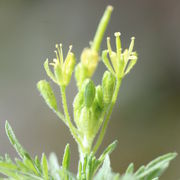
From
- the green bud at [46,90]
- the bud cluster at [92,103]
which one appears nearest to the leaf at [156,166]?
the bud cluster at [92,103]

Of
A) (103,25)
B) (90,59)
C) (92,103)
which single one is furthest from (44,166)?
(103,25)

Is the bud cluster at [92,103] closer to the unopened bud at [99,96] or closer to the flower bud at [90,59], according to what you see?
the unopened bud at [99,96]

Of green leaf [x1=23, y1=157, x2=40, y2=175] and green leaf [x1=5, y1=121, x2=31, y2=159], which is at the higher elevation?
green leaf [x1=5, y1=121, x2=31, y2=159]

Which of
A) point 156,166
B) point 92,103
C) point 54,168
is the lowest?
point 156,166

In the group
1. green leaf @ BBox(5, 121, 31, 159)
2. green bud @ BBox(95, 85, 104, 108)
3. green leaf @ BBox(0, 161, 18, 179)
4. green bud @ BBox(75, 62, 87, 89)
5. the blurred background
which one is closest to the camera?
green leaf @ BBox(0, 161, 18, 179)

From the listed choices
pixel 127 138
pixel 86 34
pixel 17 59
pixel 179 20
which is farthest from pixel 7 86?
pixel 179 20

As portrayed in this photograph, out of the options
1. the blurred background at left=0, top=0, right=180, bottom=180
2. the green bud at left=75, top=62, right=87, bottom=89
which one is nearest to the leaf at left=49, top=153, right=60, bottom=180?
the green bud at left=75, top=62, right=87, bottom=89

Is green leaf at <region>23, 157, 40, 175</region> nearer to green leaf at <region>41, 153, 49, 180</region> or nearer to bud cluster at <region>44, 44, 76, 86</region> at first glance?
green leaf at <region>41, 153, 49, 180</region>

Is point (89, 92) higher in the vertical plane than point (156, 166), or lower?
higher

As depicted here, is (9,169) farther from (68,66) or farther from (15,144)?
(68,66)
